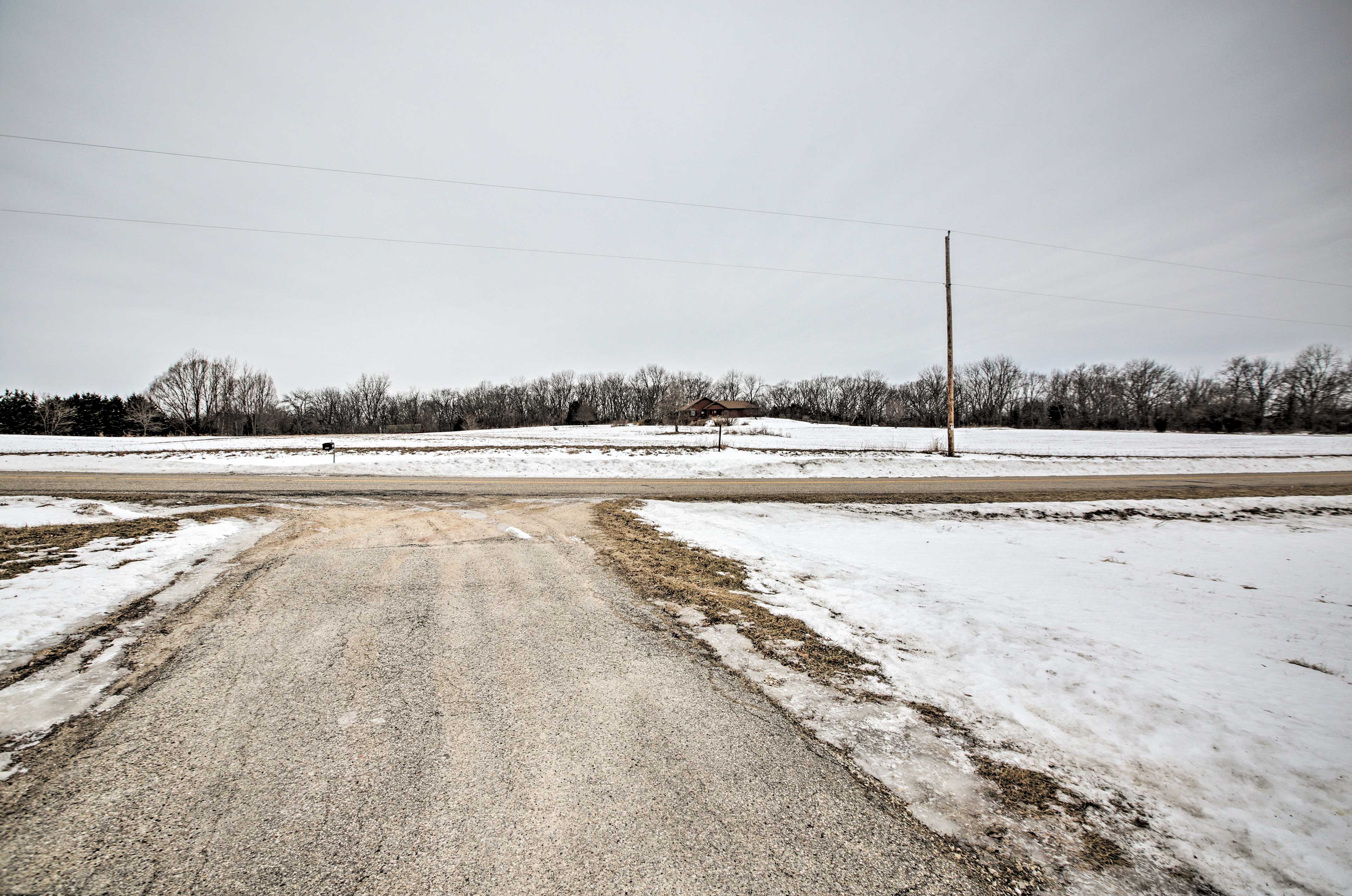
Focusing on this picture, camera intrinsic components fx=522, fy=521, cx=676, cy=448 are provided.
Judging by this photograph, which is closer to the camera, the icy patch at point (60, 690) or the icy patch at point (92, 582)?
the icy patch at point (60, 690)

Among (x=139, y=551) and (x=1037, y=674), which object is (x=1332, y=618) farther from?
(x=139, y=551)

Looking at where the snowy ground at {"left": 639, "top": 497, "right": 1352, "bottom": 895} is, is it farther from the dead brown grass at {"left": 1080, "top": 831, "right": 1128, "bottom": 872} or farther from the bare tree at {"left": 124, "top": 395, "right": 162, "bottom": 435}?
the bare tree at {"left": 124, "top": 395, "right": 162, "bottom": 435}

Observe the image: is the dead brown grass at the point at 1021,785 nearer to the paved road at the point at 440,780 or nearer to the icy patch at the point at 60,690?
the paved road at the point at 440,780

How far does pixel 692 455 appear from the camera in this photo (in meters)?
27.8

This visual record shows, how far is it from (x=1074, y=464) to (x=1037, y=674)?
1075 inches

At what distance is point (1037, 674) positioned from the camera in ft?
14.8

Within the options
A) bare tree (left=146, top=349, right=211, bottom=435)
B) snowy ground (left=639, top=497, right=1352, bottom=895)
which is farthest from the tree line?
snowy ground (left=639, top=497, right=1352, bottom=895)

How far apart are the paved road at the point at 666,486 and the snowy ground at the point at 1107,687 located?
241 inches

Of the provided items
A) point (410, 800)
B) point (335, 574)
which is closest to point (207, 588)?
point (335, 574)

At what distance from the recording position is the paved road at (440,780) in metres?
2.26

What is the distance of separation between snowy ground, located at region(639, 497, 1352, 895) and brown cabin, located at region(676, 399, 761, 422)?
230ft

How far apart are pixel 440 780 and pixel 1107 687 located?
503 centimetres

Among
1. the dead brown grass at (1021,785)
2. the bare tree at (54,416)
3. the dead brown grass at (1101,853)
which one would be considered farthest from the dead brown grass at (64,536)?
the bare tree at (54,416)

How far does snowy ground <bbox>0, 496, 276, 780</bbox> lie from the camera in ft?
11.5
